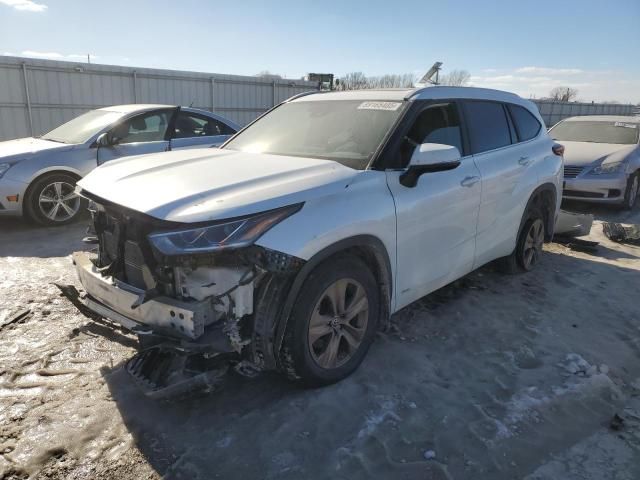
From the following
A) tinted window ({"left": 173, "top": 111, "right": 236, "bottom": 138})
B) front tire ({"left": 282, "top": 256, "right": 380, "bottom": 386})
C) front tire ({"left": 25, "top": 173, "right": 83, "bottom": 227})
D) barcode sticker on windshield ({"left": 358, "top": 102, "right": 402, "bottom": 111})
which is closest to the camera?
front tire ({"left": 282, "top": 256, "right": 380, "bottom": 386})

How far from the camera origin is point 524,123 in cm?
505

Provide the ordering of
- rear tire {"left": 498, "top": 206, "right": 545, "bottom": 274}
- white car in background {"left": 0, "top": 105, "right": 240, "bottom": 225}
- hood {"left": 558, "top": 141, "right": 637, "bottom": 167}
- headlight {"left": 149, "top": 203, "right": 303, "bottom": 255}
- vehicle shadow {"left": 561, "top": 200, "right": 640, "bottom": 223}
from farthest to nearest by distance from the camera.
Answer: hood {"left": 558, "top": 141, "right": 637, "bottom": 167} → vehicle shadow {"left": 561, "top": 200, "right": 640, "bottom": 223} → white car in background {"left": 0, "top": 105, "right": 240, "bottom": 225} → rear tire {"left": 498, "top": 206, "right": 545, "bottom": 274} → headlight {"left": 149, "top": 203, "right": 303, "bottom": 255}

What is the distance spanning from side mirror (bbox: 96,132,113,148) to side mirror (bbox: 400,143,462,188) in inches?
206

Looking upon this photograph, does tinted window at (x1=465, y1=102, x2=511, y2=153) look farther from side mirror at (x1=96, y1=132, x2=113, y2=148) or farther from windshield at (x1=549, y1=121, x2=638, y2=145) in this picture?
windshield at (x1=549, y1=121, x2=638, y2=145)

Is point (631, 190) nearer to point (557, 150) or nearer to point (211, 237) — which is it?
point (557, 150)

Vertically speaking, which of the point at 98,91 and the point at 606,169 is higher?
the point at 98,91

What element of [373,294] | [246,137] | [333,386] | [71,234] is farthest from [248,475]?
[71,234]

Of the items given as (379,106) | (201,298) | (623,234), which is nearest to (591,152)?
(623,234)

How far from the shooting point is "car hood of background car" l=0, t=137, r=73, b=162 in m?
6.34

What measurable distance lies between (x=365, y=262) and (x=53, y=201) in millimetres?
5246

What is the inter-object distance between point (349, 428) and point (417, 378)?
0.72 metres

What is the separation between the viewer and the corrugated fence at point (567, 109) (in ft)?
83.1

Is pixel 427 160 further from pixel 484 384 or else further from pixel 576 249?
pixel 576 249

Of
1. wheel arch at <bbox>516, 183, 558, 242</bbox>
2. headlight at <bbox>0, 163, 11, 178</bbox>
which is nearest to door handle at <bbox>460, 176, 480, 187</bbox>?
wheel arch at <bbox>516, 183, 558, 242</bbox>
